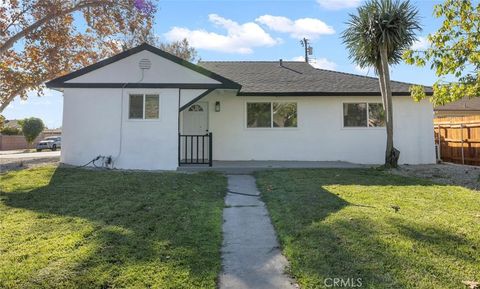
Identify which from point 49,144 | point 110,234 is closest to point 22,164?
point 110,234

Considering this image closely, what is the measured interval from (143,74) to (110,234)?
7754mm

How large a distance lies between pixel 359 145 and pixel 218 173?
6093 mm

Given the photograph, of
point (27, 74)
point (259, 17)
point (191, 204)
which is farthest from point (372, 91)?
point (27, 74)

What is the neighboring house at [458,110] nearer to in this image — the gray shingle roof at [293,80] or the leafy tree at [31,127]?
the gray shingle roof at [293,80]

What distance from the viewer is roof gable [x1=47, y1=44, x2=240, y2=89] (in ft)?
37.5

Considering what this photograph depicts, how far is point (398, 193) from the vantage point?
7.53m

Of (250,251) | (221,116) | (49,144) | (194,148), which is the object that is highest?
(221,116)

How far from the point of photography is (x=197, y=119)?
13.7 m

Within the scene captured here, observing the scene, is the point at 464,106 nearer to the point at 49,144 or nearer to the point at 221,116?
the point at 221,116

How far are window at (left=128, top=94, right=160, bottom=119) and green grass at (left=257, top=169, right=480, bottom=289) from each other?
5.18 metres

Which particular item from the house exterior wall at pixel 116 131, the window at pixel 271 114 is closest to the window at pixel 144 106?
the house exterior wall at pixel 116 131

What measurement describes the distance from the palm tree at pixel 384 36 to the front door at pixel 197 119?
5700 mm

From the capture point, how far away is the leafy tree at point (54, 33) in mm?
15391

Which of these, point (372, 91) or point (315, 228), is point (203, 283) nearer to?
point (315, 228)
